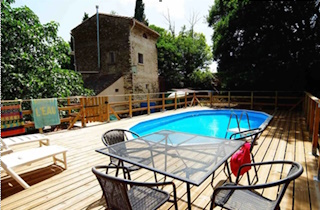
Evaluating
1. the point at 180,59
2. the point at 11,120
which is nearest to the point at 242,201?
the point at 11,120

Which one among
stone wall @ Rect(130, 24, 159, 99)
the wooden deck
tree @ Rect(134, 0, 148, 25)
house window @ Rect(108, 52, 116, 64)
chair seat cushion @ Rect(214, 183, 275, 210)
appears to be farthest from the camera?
tree @ Rect(134, 0, 148, 25)

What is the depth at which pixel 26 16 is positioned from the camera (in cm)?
671

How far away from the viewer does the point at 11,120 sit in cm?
408

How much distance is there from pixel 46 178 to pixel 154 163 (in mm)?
1818

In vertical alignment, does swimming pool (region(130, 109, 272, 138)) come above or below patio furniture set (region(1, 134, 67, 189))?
below

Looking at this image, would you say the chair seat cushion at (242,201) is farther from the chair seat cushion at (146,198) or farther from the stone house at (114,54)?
the stone house at (114,54)

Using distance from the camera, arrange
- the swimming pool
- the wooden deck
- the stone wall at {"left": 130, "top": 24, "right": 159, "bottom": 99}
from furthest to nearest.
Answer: the stone wall at {"left": 130, "top": 24, "right": 159, "bottom": 99}
the swimming pool
the wooden deck

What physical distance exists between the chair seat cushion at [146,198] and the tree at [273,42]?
1000 cm

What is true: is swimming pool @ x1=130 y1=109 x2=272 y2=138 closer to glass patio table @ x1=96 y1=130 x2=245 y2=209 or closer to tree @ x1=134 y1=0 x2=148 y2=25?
glass patio table @ x1=96 y1=130 x2=245 y2=209

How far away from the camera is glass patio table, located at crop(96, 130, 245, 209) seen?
1475 millimetres

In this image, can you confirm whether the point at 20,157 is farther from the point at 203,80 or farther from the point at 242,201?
the point at 203,80

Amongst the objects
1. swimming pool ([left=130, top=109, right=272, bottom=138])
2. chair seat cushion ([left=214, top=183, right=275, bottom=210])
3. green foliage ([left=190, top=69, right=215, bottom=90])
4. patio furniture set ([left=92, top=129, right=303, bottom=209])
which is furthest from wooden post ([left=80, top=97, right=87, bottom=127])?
green foliage ([left=190, top=69, right=215, bottom=90])

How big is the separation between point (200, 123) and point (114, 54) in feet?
27.6

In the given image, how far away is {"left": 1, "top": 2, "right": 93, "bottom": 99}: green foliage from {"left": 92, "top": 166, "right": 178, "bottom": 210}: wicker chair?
676 cm
